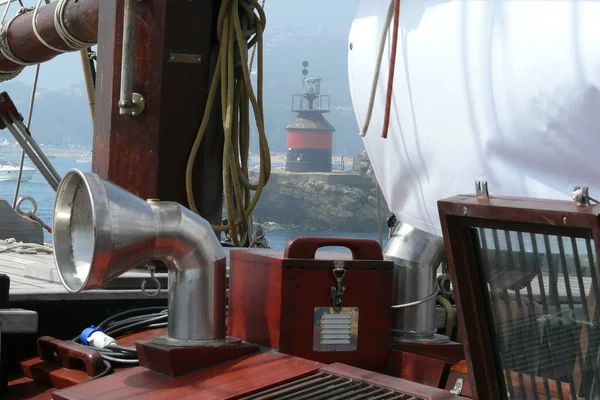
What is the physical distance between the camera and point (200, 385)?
2.38 metres

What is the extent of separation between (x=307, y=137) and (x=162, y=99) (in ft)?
230

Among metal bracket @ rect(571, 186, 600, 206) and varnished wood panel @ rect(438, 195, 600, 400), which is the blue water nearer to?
varnished wood panel @ rect(438, 195, 600, 400)

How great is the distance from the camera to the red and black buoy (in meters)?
72.9

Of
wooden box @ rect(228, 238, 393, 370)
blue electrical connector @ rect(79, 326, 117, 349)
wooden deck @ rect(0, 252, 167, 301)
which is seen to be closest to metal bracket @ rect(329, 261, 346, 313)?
wooden box @ rect(228, 238, 393, 370)

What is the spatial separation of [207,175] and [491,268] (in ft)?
7.31

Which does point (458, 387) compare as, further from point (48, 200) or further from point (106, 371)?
point (48, 200)

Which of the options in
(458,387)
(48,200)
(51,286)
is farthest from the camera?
(48,200)

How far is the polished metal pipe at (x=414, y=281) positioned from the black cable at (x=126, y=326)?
2.43ft

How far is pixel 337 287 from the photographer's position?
8.55ft

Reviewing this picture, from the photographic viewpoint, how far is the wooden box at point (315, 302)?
2555 mm

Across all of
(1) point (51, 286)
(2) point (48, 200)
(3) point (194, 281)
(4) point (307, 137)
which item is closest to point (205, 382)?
(3) point (194, 281)

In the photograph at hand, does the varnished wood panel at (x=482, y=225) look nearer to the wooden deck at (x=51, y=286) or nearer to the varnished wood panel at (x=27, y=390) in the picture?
the varnished wood panel at (x=27, y=390)

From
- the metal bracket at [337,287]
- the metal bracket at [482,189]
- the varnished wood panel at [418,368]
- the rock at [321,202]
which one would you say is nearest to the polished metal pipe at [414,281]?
the varnished wood panel at [418,368]

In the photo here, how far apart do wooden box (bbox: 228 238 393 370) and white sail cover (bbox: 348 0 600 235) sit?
21 cm
